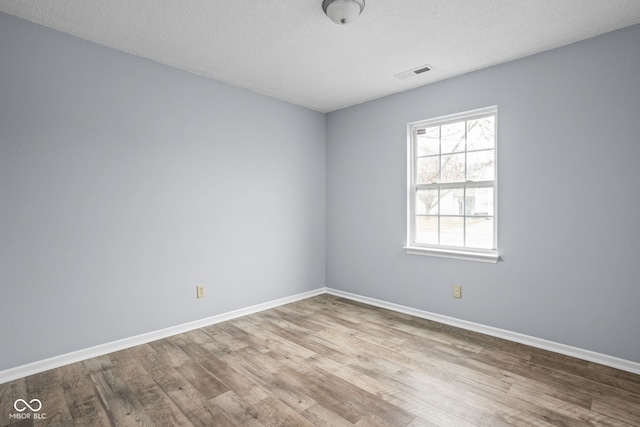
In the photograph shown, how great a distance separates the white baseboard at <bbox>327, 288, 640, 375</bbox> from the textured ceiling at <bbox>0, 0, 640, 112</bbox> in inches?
101

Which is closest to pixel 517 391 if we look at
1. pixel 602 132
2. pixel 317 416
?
pixel 317 416

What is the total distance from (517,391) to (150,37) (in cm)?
383

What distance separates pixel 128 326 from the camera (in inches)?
114

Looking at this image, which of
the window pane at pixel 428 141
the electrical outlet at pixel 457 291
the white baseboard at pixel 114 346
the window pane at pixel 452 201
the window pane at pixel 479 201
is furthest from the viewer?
the window pane at pixel 428 141

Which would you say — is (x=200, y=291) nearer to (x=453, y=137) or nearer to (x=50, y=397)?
(x=50, y=397)

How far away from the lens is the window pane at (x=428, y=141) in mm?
3675

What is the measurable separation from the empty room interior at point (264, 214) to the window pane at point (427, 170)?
23 mm

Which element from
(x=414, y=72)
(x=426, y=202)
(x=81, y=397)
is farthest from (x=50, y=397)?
(x=414, y=72)

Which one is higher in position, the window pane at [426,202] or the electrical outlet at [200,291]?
the window pane at [426,202]

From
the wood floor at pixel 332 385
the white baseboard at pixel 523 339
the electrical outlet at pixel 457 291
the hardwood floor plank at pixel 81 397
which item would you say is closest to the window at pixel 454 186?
the electrical outlet at pixel 457 291

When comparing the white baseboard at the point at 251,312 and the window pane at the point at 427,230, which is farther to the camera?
the window pane at the point at 427,230

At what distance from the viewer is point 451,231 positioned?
3.54 metres

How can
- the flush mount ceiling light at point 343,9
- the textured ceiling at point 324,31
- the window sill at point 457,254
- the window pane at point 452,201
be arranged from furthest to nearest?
the window pane at point 452,201 < the window sill at point 457,254 < the textured ceiling at point 324,31 < the flush mount ceiling light at point 343,9

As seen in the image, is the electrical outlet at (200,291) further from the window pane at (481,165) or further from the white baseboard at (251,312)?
the window pane at (481,165)
